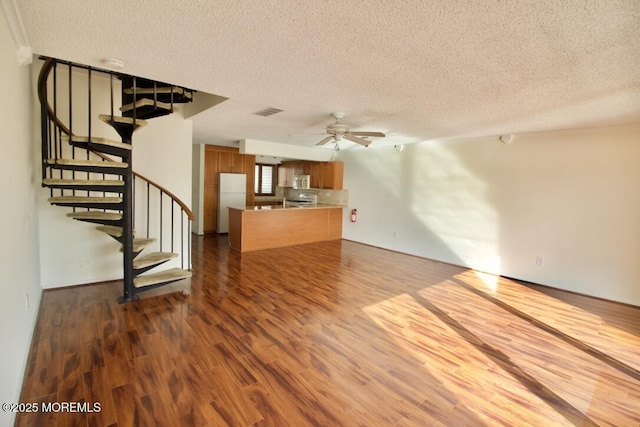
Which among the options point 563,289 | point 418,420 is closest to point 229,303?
point 418,420

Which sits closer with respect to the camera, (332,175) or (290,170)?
(332,175)

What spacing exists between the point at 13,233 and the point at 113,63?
1.52m

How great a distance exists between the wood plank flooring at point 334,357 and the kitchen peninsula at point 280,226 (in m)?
2.04

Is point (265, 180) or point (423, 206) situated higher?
point (265, 180)

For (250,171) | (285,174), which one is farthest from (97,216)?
(285,174)

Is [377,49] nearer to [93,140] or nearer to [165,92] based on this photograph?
[165,92]

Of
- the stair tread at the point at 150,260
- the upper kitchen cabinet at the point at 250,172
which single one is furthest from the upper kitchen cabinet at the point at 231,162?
the stair tread at the point at 150,260

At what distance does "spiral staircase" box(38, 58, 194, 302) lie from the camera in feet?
9.53

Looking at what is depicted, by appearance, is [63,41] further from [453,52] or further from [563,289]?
[563,289]

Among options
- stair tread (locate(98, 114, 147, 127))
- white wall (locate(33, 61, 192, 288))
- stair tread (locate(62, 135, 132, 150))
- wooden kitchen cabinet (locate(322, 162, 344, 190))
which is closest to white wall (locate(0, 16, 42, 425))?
stair tread (locate(62, 135, 132, 150))

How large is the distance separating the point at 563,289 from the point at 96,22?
612 centimetres

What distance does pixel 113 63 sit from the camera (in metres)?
2.49

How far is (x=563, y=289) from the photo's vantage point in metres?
4.43

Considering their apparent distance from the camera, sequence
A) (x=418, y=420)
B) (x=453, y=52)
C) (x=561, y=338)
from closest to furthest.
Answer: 1. (x=418, y=420)
2. (x=453, y=52)
3. (x=561, y=338)
